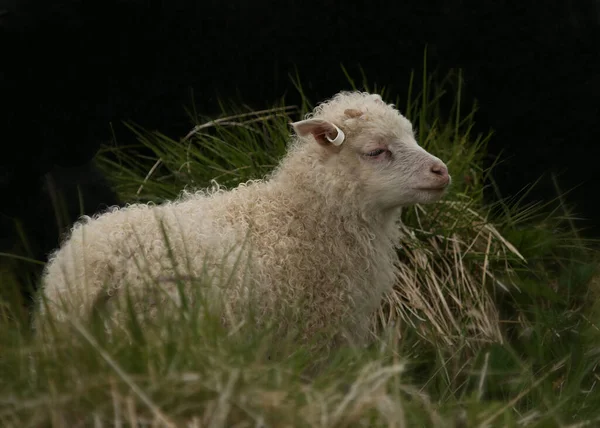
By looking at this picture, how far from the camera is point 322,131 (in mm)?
4902

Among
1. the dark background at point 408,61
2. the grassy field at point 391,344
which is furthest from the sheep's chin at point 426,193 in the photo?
the dark background at point 408,61

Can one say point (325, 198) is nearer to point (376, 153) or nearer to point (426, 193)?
point (376, 153)

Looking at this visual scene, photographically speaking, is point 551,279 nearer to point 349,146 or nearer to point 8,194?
point 349,146

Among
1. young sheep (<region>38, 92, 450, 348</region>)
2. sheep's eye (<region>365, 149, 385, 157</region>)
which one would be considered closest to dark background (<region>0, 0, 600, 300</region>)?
young sheep (<region>38, 92, 450, 348</region>)

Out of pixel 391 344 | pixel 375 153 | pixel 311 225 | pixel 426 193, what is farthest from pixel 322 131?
pixel 391 344

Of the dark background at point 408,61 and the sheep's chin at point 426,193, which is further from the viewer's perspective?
the dark background at point 408,61

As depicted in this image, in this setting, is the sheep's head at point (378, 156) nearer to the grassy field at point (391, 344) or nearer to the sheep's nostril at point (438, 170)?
the sheep's nostril at point (438, 170)

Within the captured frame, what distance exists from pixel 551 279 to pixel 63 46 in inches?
137

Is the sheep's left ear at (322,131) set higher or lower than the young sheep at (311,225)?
higher

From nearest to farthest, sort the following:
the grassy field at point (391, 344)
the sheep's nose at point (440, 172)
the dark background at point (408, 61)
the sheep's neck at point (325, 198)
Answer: the grassy field at point (391, 344)
the sheep's nose at point (440, 172)
the sheep's neck at point (325, 198)
the dark background at point (408, 61)

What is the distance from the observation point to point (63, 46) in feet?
20.5

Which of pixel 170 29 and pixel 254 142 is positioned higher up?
pixel 170 29

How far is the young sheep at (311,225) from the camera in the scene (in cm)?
446

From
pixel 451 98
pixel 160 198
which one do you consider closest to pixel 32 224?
pixel 160 198
